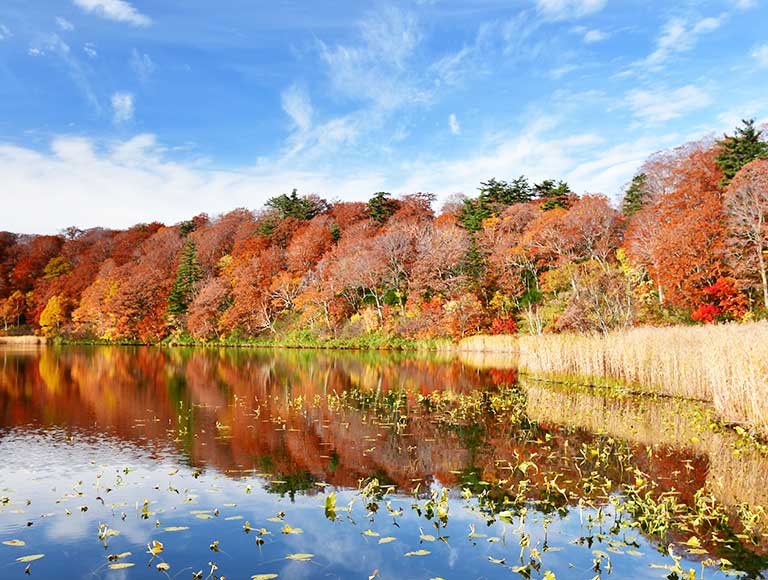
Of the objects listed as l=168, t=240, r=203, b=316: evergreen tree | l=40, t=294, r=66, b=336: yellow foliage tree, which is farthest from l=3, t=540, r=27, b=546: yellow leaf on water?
l=40, t=294, r=66, b=336: yellow foliage tree

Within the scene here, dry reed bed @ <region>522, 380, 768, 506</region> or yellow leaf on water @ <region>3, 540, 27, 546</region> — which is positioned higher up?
yellow leaf on water @ <region>3, 540, 27, 546</region>

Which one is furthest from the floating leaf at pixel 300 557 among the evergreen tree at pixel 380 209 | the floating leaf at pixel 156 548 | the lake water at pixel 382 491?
the evergreen tree at pixel 380 209

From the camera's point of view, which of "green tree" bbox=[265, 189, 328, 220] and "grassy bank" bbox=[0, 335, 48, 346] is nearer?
"grassy bank" bbox=[0, 335, 48, 346]

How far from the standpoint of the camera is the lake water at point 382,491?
6.66 m

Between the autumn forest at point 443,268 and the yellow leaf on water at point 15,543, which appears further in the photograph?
the autumn forest at point 443,268

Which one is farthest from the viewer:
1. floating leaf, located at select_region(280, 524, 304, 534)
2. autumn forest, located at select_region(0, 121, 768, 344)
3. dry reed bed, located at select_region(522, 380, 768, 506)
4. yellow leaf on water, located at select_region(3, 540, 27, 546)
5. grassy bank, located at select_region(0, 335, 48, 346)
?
grassy bank, located at select_region(0, 335, 48, 346)

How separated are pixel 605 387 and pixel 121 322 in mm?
58778

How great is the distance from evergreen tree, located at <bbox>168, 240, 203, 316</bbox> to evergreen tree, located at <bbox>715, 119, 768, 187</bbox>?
54.1 m

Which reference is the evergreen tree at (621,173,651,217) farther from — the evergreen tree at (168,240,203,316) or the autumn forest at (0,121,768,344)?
the evergreen tree at (168,240,203,316)

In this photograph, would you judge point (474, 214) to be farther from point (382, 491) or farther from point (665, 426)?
point (382, 491)

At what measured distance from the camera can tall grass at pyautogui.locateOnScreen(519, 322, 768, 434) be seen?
12.1 metres

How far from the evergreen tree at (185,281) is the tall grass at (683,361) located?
51.1m

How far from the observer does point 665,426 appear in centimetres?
1358

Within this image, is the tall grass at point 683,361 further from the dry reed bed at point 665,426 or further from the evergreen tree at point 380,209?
the evergreen tree at point 380,209
